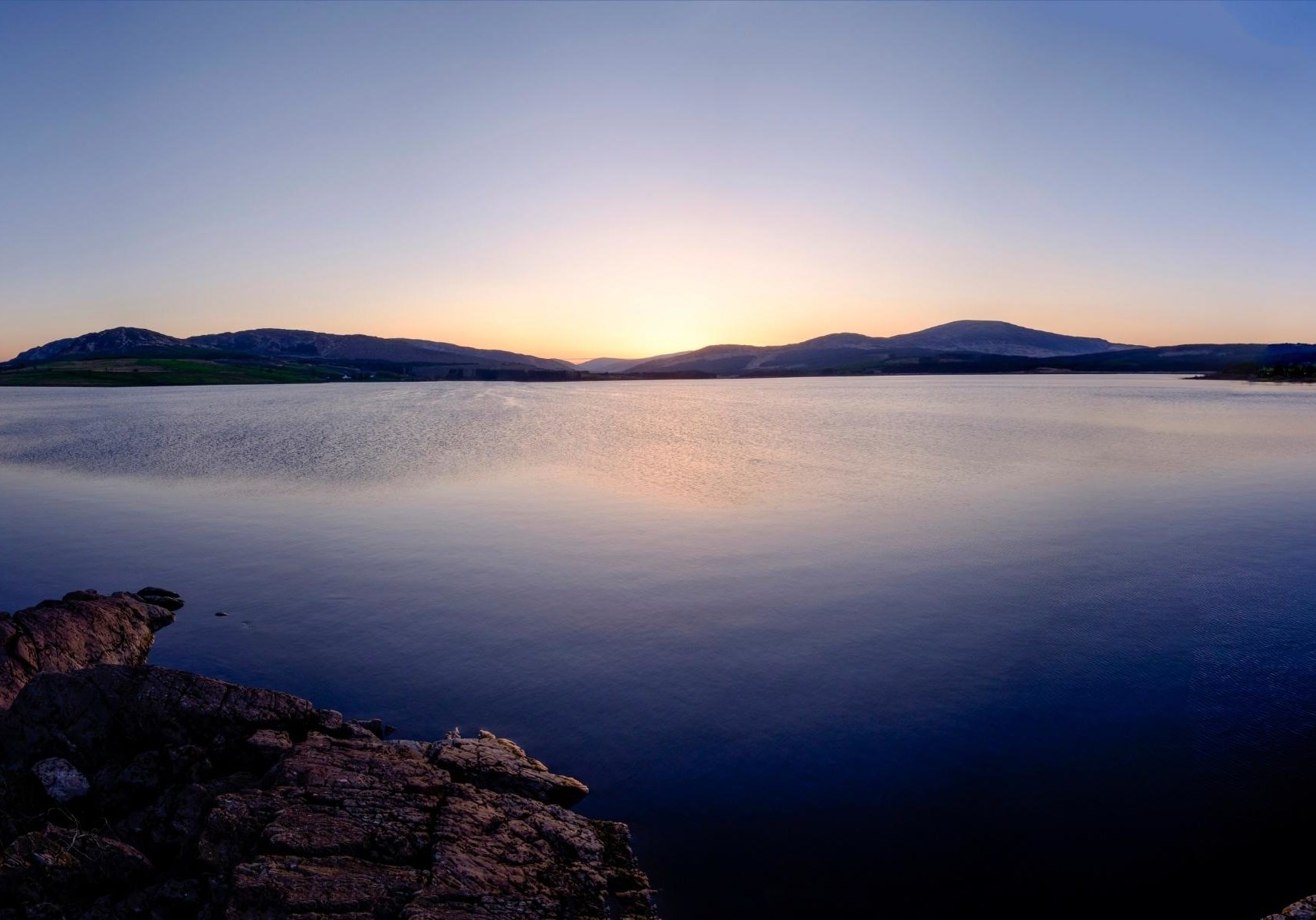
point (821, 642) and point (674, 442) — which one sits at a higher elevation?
point (674, 442)

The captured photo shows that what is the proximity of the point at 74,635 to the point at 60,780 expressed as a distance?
218 inches

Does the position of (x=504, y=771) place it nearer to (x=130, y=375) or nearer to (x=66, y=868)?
(x=66, y=868)

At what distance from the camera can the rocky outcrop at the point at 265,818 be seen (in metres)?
6.75

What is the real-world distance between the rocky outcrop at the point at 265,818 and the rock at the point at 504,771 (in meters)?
0.02

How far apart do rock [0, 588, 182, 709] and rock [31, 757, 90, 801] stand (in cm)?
270

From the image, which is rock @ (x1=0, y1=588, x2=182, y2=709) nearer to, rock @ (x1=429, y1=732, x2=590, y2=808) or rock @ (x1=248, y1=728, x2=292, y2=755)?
rock @ (x1=248, y1=728, x2=292, y2=755)

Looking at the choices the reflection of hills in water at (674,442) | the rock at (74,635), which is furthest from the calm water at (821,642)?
the rock at (74,635)

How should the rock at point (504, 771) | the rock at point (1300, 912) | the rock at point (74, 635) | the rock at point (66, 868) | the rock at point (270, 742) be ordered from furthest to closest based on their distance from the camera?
1. the rock at point (74, 635)
2. the rock at point (504, 771)
3. the rock at point (270, 742)
4. the rock at point (66, 868)
5. the rock at point (1300, 912)

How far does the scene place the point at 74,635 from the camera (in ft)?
42.9

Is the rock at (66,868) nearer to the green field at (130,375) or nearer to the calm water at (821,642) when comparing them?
the calm water at (821,642)

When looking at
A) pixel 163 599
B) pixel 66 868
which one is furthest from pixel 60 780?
pixel 163 599

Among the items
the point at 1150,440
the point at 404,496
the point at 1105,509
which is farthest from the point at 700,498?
the point at 1150,440

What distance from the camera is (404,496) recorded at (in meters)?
31.0

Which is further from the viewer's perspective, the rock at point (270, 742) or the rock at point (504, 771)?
the rock at point (504, 771)
